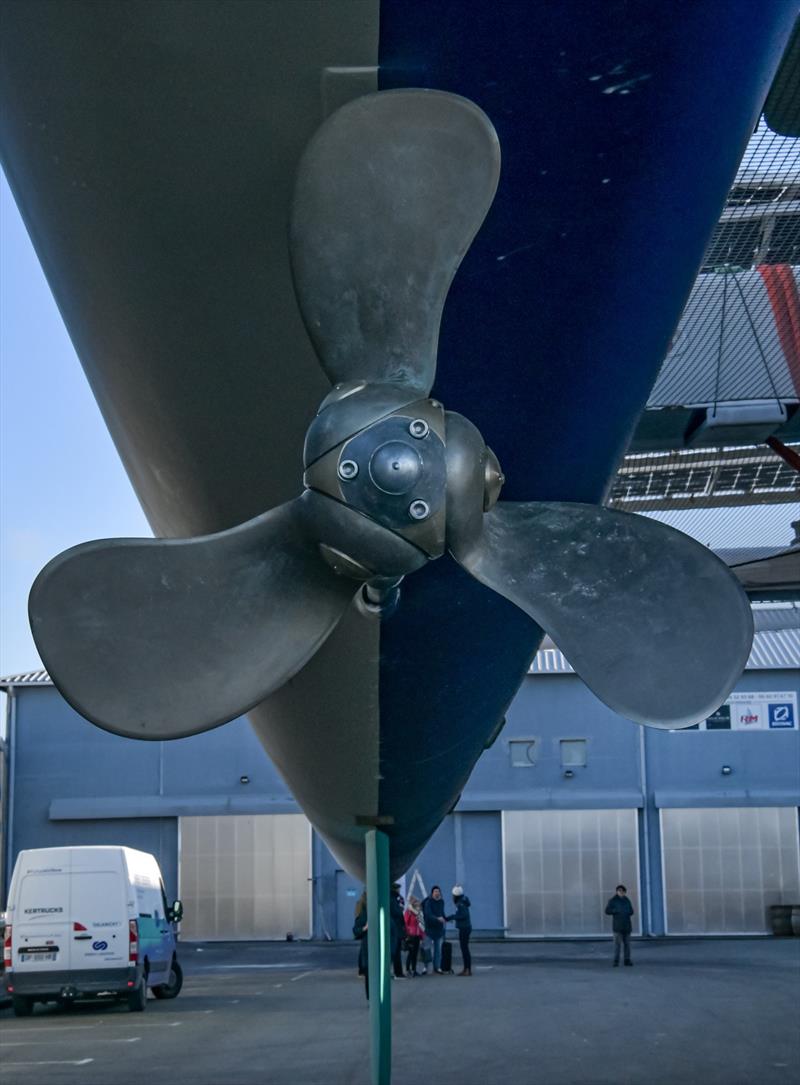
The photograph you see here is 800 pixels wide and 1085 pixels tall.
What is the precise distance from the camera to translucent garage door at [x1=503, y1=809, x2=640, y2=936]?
30359 mm

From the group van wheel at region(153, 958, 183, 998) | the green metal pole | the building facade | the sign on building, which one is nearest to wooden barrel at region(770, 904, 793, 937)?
the building facade

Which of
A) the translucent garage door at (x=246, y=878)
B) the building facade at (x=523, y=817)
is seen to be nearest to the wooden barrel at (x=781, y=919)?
the building facade at (x=523, y=817)

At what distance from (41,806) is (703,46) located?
31145mm

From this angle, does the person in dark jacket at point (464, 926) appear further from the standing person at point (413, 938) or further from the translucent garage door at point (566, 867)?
the translucent garage door at point (566, 867)

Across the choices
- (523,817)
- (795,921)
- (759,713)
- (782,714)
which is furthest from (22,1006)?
(782,714)

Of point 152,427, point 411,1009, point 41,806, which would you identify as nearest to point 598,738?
point 41,806

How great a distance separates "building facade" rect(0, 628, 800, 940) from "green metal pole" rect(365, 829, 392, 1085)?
2511cm

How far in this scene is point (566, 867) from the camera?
101 feet

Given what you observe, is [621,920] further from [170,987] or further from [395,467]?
[395,467]

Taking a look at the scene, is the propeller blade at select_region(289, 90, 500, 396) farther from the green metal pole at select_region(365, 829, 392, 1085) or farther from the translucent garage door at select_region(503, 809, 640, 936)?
the translucent garage door at select_region(503, 809, 640, 936)

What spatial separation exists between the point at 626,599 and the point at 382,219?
946 mm

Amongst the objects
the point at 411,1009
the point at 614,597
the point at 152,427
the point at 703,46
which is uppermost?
the point at 703,46

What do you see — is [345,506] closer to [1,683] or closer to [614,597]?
[614,597]

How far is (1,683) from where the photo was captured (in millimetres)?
32156
